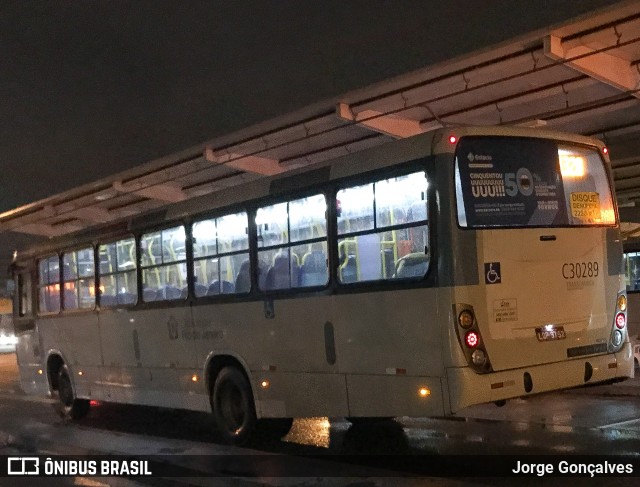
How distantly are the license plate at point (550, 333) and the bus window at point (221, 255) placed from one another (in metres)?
3.58

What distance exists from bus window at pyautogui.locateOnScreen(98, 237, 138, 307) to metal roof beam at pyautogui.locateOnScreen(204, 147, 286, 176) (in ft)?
15.4

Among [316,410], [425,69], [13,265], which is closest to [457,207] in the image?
[316,410]

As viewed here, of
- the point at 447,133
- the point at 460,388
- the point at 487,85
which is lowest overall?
the point at 460,388

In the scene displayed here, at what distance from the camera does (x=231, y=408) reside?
9.79m

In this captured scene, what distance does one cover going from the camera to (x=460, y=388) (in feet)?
22.0

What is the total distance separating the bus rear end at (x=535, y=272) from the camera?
6879 mm

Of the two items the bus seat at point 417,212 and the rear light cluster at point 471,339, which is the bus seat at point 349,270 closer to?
the bus seat at point 417,212

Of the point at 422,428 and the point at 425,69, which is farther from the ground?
the point at 425,69

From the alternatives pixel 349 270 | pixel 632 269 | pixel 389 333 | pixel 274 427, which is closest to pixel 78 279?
pixel 274 427

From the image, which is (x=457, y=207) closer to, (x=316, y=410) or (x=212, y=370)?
(x=316, y=410)

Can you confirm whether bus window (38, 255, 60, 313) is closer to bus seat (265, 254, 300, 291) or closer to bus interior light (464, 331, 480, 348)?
bus seat (265, 254, 300, 291)

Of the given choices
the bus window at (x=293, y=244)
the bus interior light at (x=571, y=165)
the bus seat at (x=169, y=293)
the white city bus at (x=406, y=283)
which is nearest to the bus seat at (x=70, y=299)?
the bus seat at (x=169, y=293)

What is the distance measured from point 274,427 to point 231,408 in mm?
602

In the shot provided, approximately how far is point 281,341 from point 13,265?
8350mm
